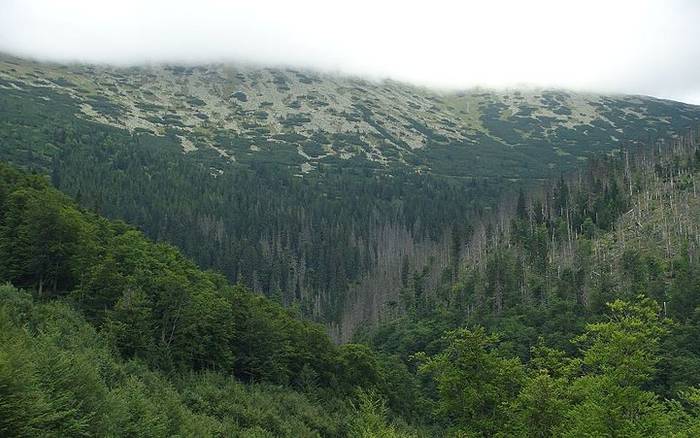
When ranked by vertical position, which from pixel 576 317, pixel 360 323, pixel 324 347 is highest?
pixel 576 317

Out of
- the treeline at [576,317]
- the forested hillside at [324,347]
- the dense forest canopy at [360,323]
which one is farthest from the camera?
the treeline at [576,317]

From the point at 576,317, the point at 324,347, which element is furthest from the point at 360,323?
the point at 324,347

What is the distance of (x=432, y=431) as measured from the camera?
64438 millimetres

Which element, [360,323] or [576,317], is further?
[360,323]

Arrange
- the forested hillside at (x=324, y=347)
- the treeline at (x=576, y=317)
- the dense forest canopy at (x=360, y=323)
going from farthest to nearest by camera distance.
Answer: the treeline at (x=576, y=317)
the dense forest canopy at (x=360, y=323)
the forested hillside at (x=324, y=347)

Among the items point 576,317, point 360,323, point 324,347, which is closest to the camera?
point 324,347

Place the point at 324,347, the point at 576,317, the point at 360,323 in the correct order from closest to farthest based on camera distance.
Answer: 1. the point at 324,347
2. the point at 576,317
3. the point at 360,323

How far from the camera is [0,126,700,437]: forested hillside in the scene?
27047 millimetres

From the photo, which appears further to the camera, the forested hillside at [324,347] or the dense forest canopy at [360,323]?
the dense forest canopy at [360,323]

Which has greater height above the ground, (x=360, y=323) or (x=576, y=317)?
(x=576, y=317)

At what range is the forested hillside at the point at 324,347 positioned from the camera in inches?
1065

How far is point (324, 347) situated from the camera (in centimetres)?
7050

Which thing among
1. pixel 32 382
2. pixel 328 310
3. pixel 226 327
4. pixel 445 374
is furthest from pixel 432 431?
pixel 328 310

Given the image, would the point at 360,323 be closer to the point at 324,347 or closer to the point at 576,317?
the point at 576,317
